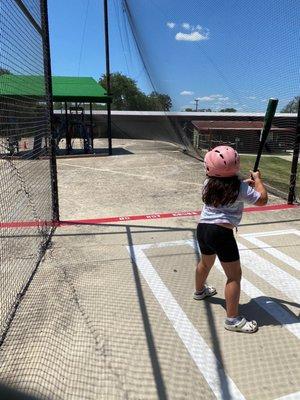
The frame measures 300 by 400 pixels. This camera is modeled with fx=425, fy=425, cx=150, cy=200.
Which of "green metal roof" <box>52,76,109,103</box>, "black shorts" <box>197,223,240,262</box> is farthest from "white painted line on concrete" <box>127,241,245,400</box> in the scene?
"green metal roof" <box>52,76,109,103</box>

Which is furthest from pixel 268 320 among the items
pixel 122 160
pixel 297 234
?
pixel 122 160

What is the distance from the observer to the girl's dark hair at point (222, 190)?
296 centimetres

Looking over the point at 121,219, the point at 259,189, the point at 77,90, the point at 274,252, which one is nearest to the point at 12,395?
the point at 259,189

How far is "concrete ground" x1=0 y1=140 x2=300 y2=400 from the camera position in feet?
8.28

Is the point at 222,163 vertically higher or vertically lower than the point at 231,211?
higher

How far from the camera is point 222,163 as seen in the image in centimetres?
289

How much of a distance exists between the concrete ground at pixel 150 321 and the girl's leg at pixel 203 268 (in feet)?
0.51

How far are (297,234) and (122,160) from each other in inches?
324

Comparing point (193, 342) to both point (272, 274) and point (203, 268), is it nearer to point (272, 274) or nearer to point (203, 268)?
point (203, 268)

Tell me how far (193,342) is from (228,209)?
0.96 m

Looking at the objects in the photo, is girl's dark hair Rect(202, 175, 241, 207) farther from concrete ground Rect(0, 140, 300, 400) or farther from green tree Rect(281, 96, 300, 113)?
green tree Rect(281, 96, 300, 113)

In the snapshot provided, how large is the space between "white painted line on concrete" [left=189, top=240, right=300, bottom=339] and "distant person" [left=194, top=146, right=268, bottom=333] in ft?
0.91

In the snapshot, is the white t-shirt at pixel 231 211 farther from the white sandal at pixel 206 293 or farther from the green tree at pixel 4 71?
the green tree at pixel 4 71

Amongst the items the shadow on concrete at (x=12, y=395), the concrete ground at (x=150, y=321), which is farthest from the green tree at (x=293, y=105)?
the shadow on concrete at (x=12, y=395)
